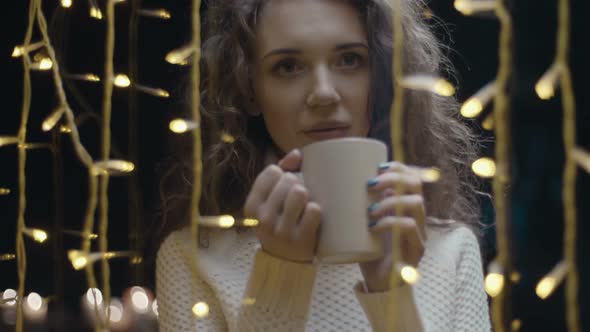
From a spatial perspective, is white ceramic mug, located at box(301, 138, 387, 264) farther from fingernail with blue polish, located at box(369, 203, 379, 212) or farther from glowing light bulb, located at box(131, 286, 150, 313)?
glowing light bulb, located at box(131, 286, 150, 313)

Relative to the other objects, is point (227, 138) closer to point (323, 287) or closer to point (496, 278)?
point (323, 287)

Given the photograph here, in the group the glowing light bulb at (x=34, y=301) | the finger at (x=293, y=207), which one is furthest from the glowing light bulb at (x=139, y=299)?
the finger at (x=293, y=207)

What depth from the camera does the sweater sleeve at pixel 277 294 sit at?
738 mm

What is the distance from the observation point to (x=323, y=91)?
82cm

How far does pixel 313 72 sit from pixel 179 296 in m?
0.37

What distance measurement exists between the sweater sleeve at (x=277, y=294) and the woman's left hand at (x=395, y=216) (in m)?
0.07

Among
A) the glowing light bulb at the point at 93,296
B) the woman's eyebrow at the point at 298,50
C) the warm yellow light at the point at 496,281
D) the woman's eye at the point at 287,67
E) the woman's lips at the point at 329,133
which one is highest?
the woman's eyebrow at the point at 298,50

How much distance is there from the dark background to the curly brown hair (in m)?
0.10

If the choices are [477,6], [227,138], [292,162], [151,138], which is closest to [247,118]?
[227,138]

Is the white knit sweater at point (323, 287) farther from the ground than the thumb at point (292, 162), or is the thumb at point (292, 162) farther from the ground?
the thumb at point (292, 162)

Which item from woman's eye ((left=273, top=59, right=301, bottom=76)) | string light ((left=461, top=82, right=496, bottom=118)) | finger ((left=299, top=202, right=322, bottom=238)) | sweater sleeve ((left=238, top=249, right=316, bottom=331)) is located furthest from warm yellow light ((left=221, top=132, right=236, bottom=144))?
string light ((left=461, top=82, right=496, bottom=118))

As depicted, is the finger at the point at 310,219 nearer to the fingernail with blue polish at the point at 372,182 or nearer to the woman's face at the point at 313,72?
the fingernail with blue polish at the point at 372,182

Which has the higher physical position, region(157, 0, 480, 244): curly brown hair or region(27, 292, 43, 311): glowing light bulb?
region(157, 0, 480, 244): curly brown hair

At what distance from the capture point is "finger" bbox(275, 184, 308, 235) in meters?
0.63
